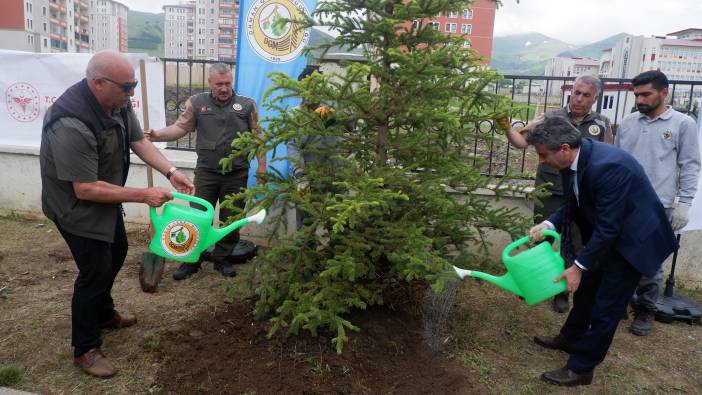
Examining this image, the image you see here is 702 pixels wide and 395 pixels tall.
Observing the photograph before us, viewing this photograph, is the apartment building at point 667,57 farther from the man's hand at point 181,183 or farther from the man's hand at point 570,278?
the man's hand at point 181,183

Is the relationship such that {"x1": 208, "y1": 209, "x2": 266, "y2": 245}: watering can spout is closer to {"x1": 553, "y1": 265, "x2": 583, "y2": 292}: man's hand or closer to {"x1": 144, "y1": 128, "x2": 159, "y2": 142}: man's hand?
{"x1": 553, "y1": 265, "x2": 583, "y2": 292}: man's hand

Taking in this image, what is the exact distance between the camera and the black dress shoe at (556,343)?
154 inches

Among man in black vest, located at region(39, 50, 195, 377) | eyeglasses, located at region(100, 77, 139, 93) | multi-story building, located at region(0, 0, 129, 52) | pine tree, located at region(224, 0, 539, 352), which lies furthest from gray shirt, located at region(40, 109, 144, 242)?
multi-story building, located at region(0, 0, 129, 52)

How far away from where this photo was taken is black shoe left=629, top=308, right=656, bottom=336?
429 centimetres

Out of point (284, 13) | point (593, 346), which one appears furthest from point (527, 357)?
point (284, 13)

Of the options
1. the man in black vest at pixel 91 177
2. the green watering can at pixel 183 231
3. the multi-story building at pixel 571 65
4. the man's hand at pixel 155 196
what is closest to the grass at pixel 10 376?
the man in black vest at pixel 91 177

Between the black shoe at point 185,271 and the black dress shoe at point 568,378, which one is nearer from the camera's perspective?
the black dress shoe at point 568,378

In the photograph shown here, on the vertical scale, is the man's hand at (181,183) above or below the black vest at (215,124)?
below

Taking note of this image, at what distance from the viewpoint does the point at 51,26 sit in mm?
80875

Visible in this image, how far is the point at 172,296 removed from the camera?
4.64 meters

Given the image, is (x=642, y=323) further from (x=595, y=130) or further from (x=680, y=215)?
(x=595, y=130)

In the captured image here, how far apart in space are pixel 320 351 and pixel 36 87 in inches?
229

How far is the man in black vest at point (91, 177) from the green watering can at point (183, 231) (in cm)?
14

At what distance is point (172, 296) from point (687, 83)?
5.77 meters
